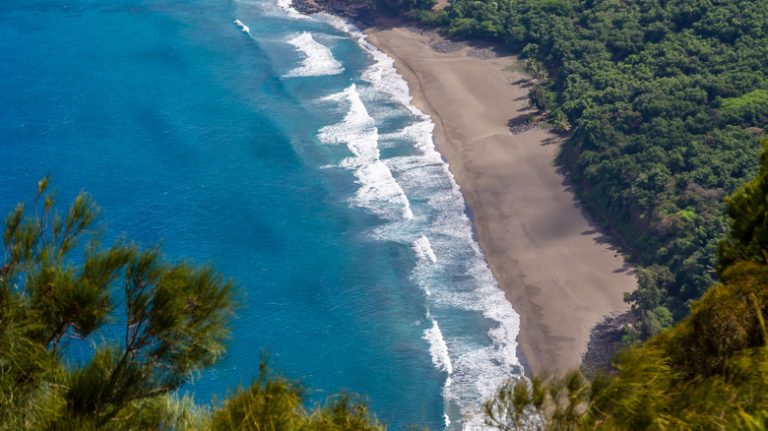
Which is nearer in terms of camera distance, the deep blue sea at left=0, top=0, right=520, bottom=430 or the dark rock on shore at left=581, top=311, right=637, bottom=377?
the dark rock on shore at left=581, top=311, right=637, bottom=377

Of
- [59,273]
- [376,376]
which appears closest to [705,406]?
[59,273]

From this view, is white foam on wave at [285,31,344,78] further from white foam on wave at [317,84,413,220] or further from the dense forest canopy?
the dense forest canopy

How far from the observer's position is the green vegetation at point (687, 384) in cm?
1040

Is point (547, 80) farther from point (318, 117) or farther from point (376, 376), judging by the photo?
point (376, 376)

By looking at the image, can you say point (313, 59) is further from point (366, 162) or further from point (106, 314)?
point (106, 314)

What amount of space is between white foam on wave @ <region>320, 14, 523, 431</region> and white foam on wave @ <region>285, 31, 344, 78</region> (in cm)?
716

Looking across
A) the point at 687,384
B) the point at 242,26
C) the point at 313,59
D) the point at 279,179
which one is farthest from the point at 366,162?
the point at 687,384

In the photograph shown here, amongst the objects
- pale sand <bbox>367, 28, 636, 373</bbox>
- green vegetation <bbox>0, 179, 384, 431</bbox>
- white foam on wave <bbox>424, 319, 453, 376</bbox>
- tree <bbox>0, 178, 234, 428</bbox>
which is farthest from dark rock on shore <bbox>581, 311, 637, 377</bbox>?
tree <bbox>0, 178, 234, 428</bbox>

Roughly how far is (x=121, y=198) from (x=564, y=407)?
3616 centimetres

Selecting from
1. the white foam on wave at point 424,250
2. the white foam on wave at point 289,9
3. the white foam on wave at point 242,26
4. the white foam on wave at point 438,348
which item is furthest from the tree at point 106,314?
the white foam on wave at point 289,9

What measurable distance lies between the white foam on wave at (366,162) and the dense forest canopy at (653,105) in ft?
29.9

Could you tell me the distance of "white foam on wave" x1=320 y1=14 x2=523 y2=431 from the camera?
34312 mm

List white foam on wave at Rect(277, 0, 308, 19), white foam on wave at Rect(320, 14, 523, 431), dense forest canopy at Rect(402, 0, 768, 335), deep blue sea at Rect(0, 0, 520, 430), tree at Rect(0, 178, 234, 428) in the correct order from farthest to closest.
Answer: white foam on wave at Rect(277, 0, 308, 19) < dense forest canopy at Rect(402, 0, 768, 335) < deep blue sea at Rect(0, 0, 520, 430) < white foam on wave at Rect(320, 14, 523, 431) < tree at Rect(0, 178, 234, 428)

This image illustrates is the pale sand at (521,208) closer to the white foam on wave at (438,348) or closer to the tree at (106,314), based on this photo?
the white foam on wave at (438,348)
